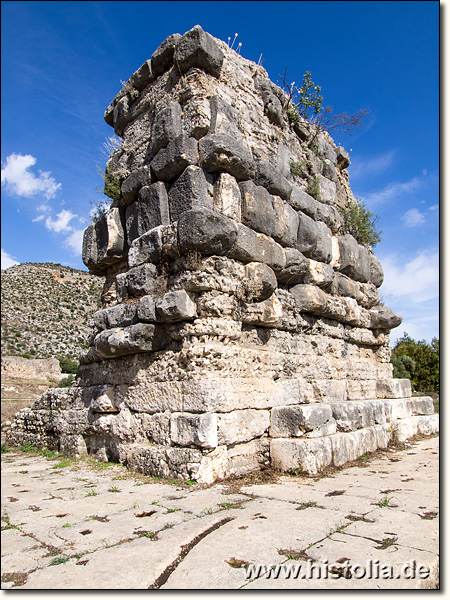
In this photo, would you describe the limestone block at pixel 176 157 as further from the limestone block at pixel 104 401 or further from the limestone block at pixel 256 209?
the limestone block at pixel 104 401

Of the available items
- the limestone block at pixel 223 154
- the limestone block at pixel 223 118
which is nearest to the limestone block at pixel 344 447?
the limestone block at pixel 223 154

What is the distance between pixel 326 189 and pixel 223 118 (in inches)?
108

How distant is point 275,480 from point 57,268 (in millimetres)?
55474

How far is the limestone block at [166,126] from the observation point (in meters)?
5.57

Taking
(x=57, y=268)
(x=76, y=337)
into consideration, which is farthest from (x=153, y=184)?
(x=57, y=268)

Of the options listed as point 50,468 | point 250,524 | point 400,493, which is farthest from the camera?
point 50,468

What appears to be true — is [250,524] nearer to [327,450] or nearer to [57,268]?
[327,450]

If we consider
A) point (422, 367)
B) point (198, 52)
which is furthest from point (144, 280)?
point (422, 367)

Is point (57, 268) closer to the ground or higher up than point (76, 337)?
higher up

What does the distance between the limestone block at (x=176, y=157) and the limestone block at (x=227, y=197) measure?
41 cm

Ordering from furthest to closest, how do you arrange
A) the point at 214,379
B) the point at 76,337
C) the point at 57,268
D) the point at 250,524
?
the point at 57,268
the point at 76,337
the point at 214,379
the point at 250,524

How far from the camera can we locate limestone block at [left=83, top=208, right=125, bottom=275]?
20.7ft

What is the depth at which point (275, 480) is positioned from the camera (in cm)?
457

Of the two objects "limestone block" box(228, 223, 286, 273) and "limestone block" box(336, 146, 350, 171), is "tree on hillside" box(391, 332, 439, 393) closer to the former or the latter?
"limestone block" box(336, 146, 350, 171)
